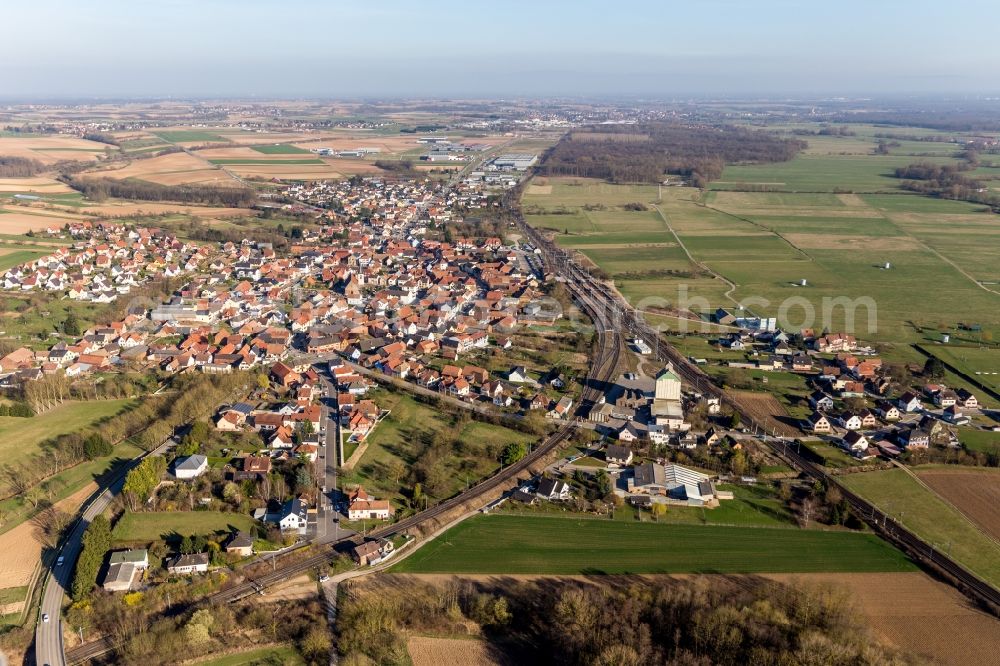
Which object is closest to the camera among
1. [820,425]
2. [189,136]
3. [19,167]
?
[820,425]

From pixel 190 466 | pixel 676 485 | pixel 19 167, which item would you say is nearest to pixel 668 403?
pixel 676 485

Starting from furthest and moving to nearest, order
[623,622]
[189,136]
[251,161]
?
[189,136]
[251,161]
[623,622]

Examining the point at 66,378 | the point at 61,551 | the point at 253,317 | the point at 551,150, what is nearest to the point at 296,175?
the point at 551,150

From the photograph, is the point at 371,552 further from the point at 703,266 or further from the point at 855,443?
the point at 703,266

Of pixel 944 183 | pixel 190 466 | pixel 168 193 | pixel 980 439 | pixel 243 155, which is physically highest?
pixel 243 155

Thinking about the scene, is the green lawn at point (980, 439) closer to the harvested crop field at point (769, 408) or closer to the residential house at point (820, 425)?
the residential house at point (820, 425)

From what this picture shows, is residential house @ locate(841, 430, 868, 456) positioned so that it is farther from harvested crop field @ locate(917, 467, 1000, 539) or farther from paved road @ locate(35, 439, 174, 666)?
paved road @ locate(35, 439, 174, 666)

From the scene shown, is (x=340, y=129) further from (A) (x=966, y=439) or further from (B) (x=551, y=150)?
(A) (x=966, y=439)
